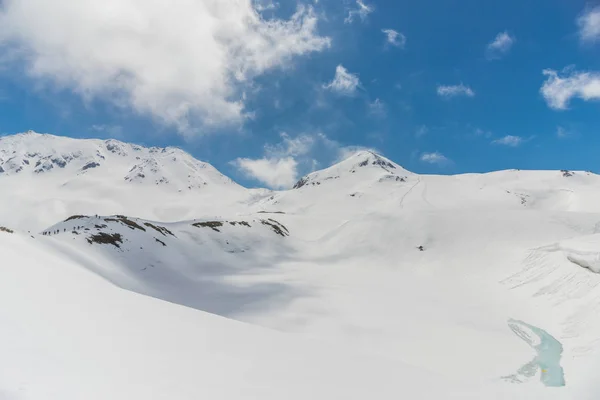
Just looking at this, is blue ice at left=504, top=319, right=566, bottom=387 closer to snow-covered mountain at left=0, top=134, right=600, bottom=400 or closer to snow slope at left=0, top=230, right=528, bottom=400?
snow-covered mountain at left=0, top=134, right=600, bottom=400

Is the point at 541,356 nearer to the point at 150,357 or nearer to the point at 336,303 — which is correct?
the point at 336,303

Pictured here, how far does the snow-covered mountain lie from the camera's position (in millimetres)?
7770

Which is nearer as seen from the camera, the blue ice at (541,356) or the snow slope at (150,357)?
the snow slope at (150,357)

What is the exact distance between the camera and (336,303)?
31875 millimetres

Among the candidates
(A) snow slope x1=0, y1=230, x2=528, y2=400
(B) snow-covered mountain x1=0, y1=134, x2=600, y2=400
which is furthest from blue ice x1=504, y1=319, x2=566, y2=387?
(A) snow slope x1=0, y1=230, x2=528, y2=400

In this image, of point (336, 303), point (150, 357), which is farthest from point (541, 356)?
point (150, 357)

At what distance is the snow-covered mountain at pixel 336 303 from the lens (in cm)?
777

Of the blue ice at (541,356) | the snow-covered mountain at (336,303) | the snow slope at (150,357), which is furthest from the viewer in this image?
the blue ice at (541,356)

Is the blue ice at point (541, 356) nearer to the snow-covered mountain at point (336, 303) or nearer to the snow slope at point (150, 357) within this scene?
the snow-covered mountain at point (336, 303)

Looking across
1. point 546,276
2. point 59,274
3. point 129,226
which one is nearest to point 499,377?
point 59,274

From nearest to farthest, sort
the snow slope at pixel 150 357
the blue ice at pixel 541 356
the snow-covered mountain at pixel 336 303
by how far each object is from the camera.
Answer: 1. the snow slope at pixel 150 357
2. the snow-covered mountain at pixel 336 303
3. the blue ice at pixel 541 356

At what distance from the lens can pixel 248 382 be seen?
7.33 m

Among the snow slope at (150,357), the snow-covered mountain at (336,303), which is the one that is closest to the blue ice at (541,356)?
the snow-covered mountain at (336,303)

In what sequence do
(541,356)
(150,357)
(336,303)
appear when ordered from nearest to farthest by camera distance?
(150,357)
(541,356)
(336,303)
